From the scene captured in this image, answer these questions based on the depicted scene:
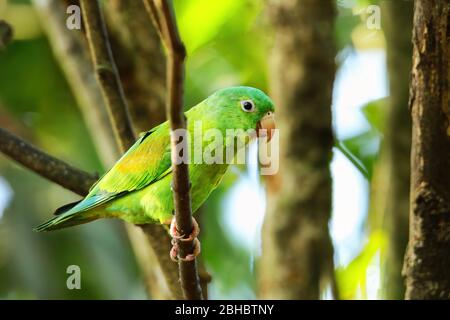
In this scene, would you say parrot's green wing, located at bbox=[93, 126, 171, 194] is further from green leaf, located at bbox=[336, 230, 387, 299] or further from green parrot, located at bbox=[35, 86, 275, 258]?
green leaf, located at bbox=[336, 230, 387, 299]

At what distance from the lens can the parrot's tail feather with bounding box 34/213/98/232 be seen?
3545mm

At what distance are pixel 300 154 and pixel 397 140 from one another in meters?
0.91

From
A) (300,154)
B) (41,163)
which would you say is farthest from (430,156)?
(300,154)

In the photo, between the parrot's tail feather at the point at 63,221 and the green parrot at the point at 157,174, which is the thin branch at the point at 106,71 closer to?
the green parrot at the point at 157,174

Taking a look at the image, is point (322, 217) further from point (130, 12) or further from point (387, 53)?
point (130, 12)

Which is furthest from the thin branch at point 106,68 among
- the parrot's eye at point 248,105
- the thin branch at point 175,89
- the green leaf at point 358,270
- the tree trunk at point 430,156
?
the green leaf at point 358,270

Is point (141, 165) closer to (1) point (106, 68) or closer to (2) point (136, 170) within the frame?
(2) point (136, 170)

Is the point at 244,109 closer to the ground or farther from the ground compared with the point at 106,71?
closer to the ground

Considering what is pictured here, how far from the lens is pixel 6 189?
6508mm

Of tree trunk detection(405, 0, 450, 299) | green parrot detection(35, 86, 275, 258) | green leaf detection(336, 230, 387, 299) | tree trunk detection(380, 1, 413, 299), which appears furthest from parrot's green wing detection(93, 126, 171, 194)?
green leaf detection(336, 230, 387, 299)

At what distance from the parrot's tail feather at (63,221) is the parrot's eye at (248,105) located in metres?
1.02

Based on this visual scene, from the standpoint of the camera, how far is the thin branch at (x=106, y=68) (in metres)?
3.74

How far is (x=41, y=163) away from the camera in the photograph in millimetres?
3883
